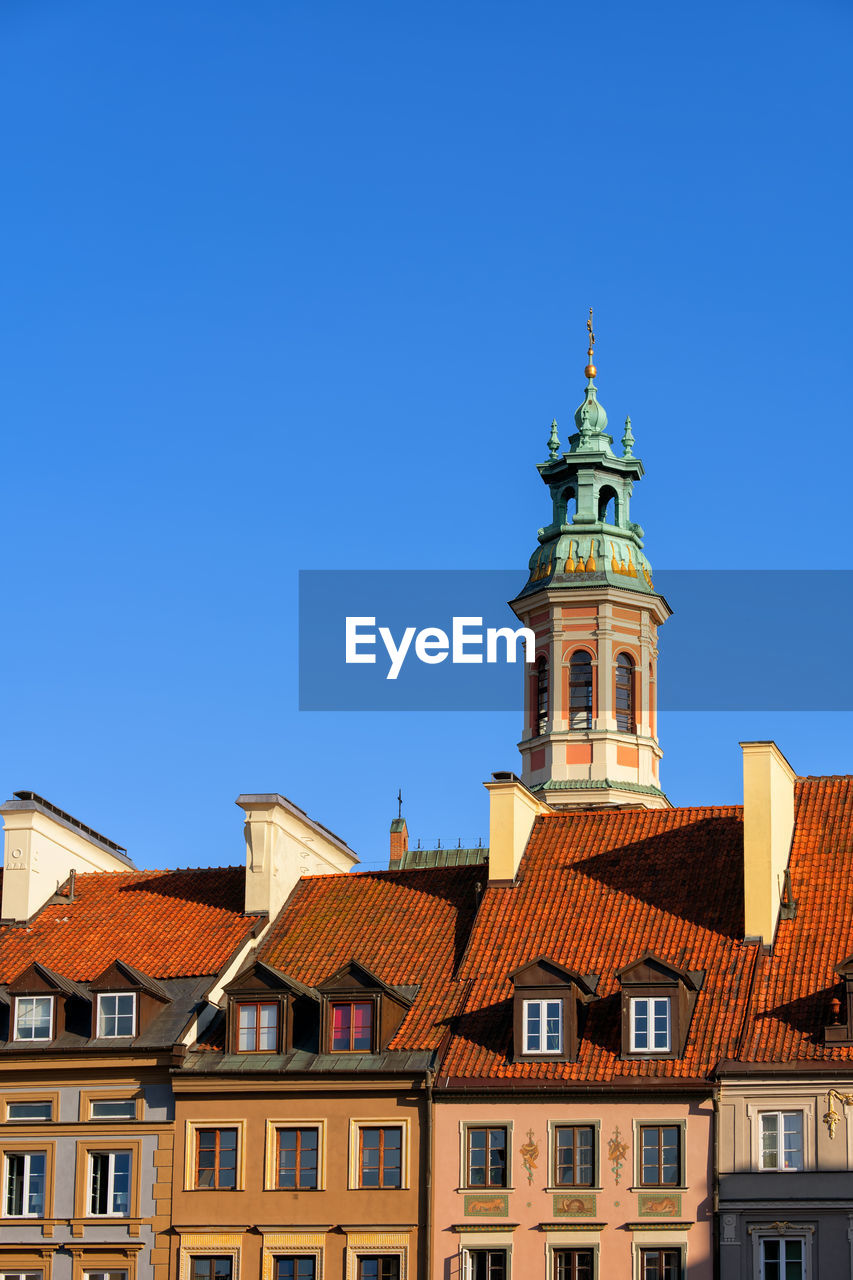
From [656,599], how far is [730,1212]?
145 ft

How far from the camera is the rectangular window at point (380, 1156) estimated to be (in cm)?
6278

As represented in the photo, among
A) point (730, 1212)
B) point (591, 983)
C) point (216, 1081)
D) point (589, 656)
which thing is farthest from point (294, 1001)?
point (589, 656)

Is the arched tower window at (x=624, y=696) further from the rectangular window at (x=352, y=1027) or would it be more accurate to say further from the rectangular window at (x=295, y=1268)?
the rectangular window at (x=295, y=1268)

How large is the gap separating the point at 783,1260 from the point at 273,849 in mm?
20142

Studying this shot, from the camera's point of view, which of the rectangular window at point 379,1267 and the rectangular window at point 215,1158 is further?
the rectangular window at point 215,1158

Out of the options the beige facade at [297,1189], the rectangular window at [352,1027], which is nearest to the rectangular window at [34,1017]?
the beige facade at [297,1189]

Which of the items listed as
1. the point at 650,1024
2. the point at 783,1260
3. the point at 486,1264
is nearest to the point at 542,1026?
the point at 650,1024

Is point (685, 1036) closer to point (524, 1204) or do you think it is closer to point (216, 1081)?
point (524, 1204)

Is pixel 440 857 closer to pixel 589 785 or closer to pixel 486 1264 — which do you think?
pixel 589 785

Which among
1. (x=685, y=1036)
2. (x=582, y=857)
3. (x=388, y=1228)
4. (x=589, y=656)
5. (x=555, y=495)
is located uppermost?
(x=555, y=495)

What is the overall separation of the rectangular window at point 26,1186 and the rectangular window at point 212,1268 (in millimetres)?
4545

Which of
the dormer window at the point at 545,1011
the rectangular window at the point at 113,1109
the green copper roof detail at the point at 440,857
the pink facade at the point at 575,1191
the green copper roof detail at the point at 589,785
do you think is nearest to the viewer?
the pink facade at the point at 575,1191

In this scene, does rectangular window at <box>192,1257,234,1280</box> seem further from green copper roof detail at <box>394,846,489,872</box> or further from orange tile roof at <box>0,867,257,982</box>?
green copper roof detail at <box>394,846,489,872</box>

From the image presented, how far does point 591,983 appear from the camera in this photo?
211ft
